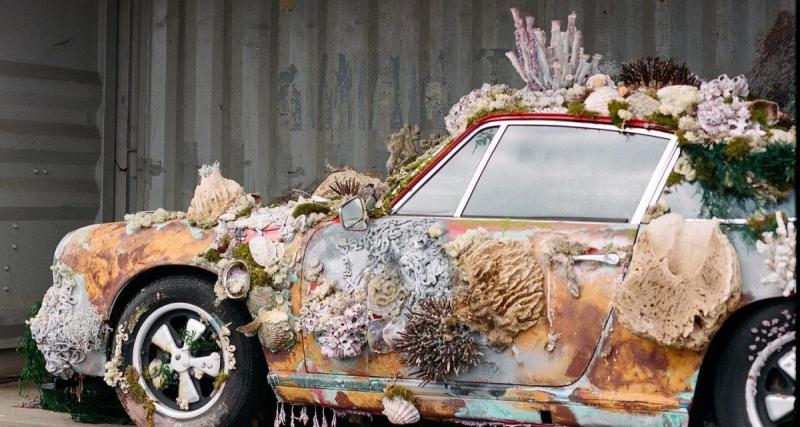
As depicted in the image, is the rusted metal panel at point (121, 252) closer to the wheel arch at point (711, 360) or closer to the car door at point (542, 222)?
the car door at point (542, 222)

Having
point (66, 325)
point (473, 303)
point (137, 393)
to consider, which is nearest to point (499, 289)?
point (473, 303)

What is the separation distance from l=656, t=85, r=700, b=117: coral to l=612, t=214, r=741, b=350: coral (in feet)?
1.83

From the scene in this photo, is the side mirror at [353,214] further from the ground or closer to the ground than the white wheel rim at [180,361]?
further from the ground

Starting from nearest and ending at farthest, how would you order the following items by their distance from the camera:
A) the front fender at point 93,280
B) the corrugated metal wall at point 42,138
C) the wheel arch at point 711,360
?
the wheel arch at point 711,360
the front fender at point 93,280
the corrugated metal wall at point 42,138

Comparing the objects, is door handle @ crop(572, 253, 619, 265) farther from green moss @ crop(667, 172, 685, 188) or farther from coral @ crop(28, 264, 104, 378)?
coral @ crop(28, 264, 104, 378)

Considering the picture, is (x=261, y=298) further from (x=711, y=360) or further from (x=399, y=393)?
(x=711, y=360)

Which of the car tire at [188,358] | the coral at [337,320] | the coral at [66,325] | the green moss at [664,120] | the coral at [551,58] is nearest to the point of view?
the green moss at [664,120]

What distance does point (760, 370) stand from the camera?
4922 mm

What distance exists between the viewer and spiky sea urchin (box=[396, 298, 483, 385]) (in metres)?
5.43

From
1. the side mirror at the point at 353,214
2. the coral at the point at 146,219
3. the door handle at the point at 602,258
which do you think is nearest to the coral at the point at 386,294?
the side mirror at the point at 353,214

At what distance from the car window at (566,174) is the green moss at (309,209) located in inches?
30.3

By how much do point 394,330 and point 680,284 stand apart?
1290 mm

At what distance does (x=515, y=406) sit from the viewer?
17.6 ft

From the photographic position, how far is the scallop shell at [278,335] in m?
5.84
